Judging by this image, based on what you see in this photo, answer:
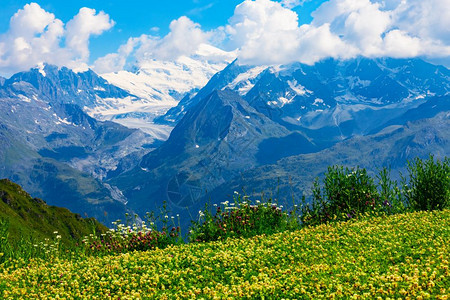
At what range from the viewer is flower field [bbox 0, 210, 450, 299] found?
757cm

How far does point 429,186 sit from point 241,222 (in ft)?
29.4

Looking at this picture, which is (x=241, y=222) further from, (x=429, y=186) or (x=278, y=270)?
(x=429, y=186)

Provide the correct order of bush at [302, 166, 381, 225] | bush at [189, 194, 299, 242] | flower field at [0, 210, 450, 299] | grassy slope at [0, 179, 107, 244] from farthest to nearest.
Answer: grassy slope at [0, 179, 107, 244] < bush at [302, 166, 381, 225] < bush at [189, 194, 299, 242] < flower field at [0, 210, 450, 299]

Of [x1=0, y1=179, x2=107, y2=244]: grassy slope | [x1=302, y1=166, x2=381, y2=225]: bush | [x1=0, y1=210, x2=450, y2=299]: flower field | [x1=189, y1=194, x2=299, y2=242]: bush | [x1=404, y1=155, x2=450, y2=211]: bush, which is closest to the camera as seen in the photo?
[x1=0, y1=210, x2=450, y2=299]: flower field

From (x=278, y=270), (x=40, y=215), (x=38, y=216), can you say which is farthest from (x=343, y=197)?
(x=40, y=215)

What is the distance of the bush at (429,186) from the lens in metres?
17.1

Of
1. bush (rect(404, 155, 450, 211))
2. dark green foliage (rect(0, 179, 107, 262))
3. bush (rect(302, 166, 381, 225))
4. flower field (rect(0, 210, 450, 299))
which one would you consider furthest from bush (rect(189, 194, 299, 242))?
dark green foliage (rect(0, 179, 107, 262))

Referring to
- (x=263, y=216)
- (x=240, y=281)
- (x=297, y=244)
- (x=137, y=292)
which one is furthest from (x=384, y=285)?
(x=263, y=216)

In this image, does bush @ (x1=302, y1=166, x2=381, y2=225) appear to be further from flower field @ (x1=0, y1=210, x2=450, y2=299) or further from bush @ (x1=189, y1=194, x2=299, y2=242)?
flower field @ (x1=0, y1=210, x2=450, y2=299)

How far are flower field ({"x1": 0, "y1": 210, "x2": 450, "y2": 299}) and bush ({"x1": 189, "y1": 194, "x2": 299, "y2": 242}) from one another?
213 centimetres

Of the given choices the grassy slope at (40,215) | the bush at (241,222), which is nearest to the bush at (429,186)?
the bush at (241,222)

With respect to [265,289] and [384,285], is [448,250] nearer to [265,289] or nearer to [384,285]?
[384,285]

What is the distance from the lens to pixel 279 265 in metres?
9.93

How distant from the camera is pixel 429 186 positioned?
57.5ft
